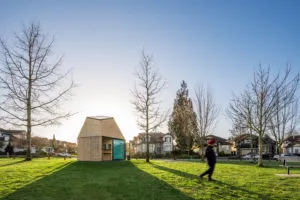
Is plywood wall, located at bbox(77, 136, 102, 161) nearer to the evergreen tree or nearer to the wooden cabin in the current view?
the wooden cabin

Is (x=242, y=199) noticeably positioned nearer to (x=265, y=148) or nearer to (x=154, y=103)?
(x=154, y=103)

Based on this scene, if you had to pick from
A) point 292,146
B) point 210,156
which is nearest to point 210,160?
point 210,156

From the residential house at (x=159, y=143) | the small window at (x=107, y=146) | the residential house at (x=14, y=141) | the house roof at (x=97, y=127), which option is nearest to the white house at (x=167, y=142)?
the residential house at (x=159, y=143)

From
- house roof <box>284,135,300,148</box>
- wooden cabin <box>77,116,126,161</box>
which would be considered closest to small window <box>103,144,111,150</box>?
wooden cabin <box>77,116,126,161</box>

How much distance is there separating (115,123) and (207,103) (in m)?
13.2

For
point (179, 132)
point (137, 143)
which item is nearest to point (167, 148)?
point (137, 143)

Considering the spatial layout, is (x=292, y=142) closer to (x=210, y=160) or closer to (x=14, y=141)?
(x=210, y=160)

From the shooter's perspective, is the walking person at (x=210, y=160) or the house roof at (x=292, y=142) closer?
the walking person at (x=210, y=160)

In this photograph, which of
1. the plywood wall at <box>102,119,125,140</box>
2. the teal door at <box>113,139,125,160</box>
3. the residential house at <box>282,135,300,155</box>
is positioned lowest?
the residential house at <box>282,135,300,155</box>

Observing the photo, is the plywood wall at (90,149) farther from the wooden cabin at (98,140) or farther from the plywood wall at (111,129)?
the plywood wall at (111,129)

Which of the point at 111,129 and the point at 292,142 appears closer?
the point at 111,129

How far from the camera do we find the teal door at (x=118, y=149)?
28831mm

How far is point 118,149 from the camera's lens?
97.8ft

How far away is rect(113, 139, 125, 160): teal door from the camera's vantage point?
2883cm
